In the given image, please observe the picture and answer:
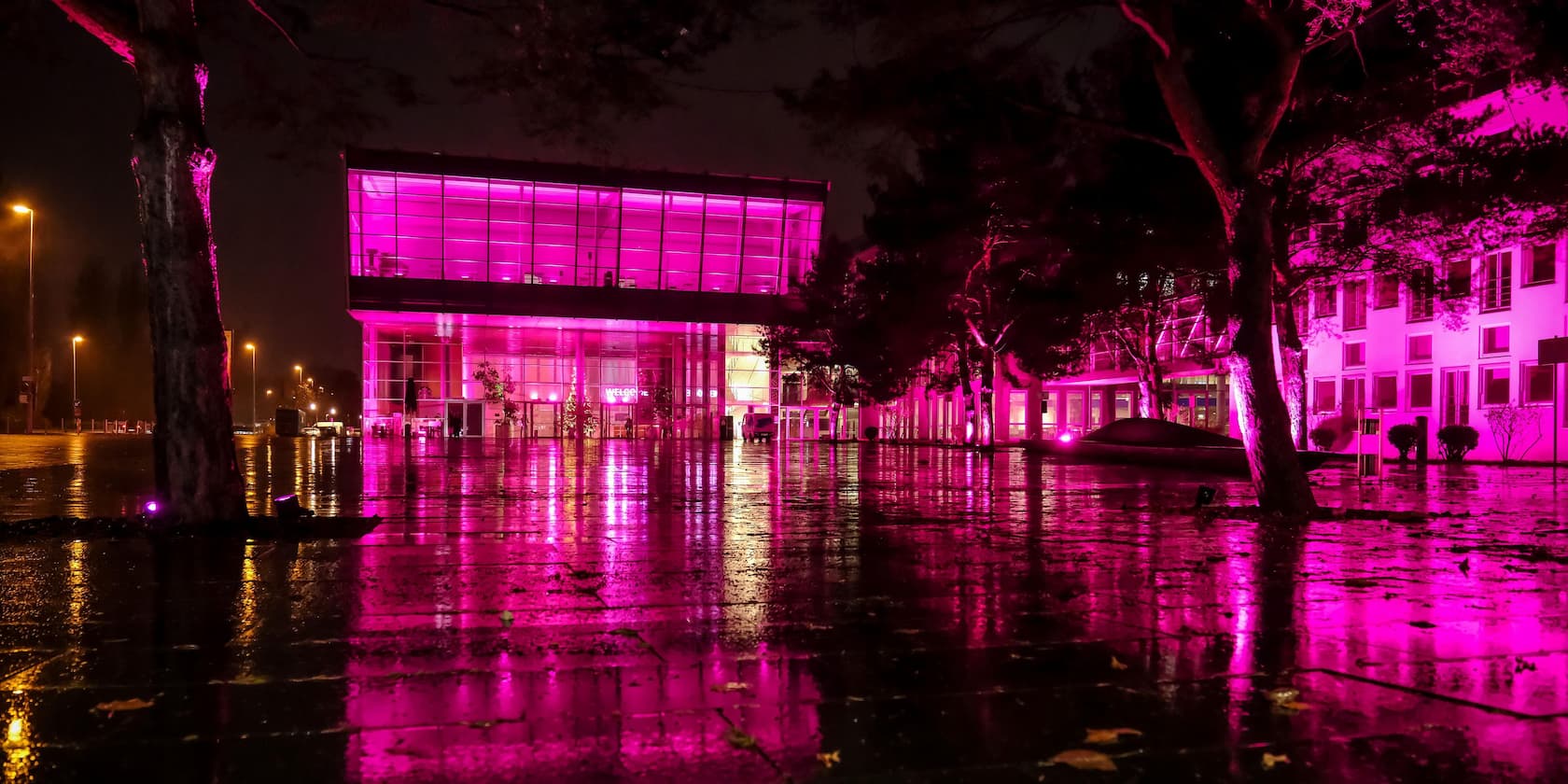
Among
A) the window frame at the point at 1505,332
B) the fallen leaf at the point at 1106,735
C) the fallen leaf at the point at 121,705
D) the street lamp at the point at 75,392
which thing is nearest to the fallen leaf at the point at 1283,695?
the fallen leaf at the point at 1106,735

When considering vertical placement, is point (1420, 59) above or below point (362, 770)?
above

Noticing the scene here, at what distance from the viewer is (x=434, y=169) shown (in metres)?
63.0

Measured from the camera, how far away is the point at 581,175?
213 feet

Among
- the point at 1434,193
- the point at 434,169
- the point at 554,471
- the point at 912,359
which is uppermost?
the point at 434,169

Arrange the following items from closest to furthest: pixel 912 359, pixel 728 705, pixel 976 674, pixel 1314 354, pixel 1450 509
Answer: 1. pixel 728 705
2. pixel 976 674
3. pixel 1450 509
4. pixel 1314 354
5. pixel 912 359

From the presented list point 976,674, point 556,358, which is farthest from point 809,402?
point 976,674

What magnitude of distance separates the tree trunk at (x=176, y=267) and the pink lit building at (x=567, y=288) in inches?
1965

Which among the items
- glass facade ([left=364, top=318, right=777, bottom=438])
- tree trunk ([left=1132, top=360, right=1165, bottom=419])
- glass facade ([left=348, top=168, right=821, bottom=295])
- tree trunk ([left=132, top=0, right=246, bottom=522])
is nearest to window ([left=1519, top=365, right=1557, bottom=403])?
tree trunk ([left=1132, top=360, right=1165, bottom=419])

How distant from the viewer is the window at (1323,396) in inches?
1673

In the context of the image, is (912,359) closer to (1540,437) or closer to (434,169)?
(1540,437)

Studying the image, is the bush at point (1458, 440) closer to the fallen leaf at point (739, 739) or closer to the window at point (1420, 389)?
the window at point (1420, 389)

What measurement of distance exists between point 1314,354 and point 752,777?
45956 mm

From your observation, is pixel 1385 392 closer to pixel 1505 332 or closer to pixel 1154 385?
pixel 1505 332

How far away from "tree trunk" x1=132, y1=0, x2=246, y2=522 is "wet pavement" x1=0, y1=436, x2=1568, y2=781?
0.89m
